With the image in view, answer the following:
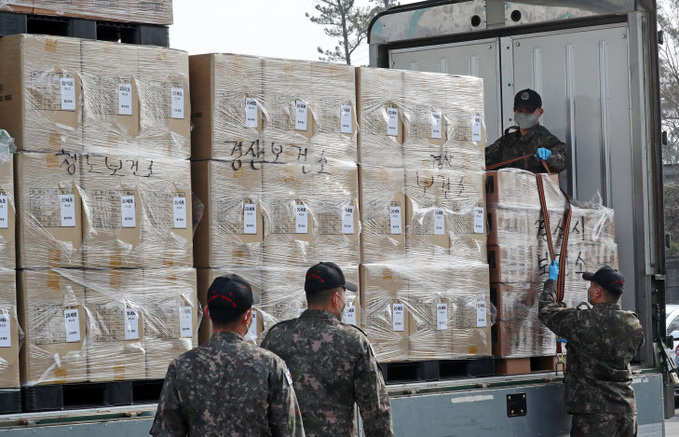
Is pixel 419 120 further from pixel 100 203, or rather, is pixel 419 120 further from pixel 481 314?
pixel 100 203

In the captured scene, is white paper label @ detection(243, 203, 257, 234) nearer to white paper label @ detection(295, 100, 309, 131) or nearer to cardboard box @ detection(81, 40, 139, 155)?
white paper label @ detection(295, 100, 309, 131)

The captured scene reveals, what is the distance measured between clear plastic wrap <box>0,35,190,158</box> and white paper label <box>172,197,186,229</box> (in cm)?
20

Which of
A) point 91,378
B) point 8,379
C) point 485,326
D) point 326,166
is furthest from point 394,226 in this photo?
point 8,379

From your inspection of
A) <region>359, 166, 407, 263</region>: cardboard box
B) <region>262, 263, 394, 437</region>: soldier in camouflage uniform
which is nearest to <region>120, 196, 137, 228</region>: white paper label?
<region>262, 263, 394, 437</region>: soldier in camouflage uniform

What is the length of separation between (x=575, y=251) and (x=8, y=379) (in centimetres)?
326

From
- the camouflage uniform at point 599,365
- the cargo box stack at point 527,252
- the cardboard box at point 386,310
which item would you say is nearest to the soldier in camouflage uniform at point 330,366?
the cardboard box at point 386,310

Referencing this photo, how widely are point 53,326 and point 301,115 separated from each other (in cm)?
151

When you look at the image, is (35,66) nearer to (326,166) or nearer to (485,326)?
(326,166)

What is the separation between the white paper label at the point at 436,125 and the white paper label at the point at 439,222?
0.39 meters

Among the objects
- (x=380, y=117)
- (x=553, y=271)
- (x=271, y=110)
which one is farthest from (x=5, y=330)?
(x=553, y=271)

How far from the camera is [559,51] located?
6.32 m

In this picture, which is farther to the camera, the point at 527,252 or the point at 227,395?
the point at 527,252

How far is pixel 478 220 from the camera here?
207 inches

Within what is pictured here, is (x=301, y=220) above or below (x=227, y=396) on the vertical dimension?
above
